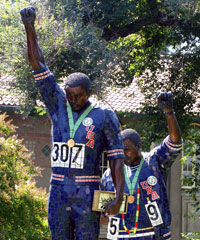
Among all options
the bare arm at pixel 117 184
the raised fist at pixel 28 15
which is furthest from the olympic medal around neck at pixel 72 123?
the raised fist at pixel 28 15

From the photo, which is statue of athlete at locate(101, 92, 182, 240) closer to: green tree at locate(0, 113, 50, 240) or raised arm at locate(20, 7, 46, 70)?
raised arm at locate(20, 7, 46, 70)

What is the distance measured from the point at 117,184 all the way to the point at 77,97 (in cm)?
71

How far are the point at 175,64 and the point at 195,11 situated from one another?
139 cm

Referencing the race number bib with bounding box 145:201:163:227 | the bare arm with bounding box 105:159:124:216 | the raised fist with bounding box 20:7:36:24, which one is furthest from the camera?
the race number bib with bounding box 145:201:163:227

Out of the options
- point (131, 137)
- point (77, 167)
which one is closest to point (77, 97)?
point (77, 167)

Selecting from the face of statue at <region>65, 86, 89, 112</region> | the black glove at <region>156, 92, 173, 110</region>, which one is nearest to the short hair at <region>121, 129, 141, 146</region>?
the black glove at <region>156, 92, 173, 110</region>

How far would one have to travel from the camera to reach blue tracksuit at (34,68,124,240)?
12.6 ft

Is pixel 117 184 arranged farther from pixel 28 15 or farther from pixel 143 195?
pixel 143 195

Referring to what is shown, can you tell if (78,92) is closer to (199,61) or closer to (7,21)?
(7,21)

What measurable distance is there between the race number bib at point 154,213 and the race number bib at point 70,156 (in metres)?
1.82

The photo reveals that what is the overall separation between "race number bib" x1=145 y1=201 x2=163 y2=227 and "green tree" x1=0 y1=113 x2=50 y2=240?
7.28ft

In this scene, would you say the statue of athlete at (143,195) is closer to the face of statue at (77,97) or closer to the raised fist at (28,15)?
the face of statue at (77,97)

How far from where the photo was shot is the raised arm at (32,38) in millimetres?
3988

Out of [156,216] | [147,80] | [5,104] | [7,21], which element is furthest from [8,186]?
[5,104]
